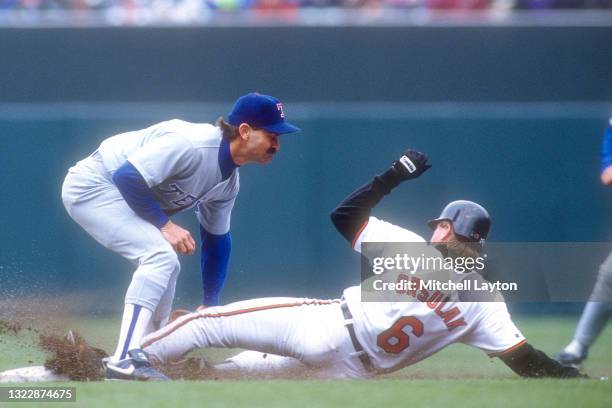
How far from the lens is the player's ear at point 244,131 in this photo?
525 cm

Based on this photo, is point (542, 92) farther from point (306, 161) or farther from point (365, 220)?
point (365, 220)

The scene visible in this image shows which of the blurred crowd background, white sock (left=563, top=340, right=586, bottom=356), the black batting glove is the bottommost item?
white sock (left=563, top=340, right=586, bottom=356)

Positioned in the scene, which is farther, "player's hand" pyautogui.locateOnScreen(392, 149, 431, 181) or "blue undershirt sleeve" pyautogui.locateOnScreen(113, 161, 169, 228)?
"blue undershirt sleeve" pyautogui.locateOnScreen(113, 161, 169, 228)

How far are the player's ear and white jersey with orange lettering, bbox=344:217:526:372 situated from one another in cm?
87

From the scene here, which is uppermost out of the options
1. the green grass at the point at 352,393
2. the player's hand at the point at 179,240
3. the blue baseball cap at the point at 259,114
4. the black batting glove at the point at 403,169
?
the blue baseball cap at the point at 259,114

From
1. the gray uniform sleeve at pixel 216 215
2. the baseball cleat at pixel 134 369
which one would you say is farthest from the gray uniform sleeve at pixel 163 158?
the baseball cleat at pixel 134 369

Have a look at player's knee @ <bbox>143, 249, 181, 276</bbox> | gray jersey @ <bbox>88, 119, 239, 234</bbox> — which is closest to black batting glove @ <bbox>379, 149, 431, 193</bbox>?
gray jersey @ <bbox>88, 119, 239, 234</bbox>

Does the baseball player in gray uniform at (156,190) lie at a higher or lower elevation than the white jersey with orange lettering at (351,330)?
higher

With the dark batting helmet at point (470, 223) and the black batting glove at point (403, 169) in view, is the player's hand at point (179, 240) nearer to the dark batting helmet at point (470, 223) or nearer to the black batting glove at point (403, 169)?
the black batting glove at point (403, 169)

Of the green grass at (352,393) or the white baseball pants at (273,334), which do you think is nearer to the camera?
the green grass at (352,393)

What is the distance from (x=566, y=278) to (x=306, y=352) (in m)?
3.47

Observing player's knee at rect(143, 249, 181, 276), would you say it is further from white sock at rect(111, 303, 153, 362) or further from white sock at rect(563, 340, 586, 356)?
white sock at rect(563, 340, 586, 356)

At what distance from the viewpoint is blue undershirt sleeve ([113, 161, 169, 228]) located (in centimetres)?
504

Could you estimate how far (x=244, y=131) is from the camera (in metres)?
5.26
